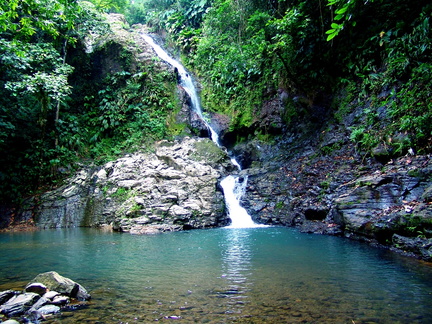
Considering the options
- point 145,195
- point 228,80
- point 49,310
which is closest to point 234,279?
point 49,310

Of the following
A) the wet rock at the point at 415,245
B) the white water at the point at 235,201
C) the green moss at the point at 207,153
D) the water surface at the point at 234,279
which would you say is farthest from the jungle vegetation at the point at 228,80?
the water surface at the point at 234,279

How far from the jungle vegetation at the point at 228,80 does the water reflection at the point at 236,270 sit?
572cm

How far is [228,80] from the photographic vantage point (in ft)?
56.1

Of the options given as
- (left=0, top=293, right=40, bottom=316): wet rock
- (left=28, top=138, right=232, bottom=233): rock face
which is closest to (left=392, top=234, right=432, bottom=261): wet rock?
(left=28, top=138, right=232, bottom=233): rock face

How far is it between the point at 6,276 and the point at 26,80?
31.7 feet

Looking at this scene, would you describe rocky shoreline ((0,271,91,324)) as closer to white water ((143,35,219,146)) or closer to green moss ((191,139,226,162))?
green moss ((191,139,226,162))

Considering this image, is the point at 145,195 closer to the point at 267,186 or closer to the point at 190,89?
the point at 267,186

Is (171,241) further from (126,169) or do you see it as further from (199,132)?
(199,132)

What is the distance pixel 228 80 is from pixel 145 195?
29.3 ft

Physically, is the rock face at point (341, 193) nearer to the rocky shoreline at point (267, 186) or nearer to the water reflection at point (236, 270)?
the rocky shoreline at point (267, 186)

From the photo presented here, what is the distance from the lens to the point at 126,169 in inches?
526

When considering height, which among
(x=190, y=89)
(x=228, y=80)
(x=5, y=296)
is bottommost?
(x=5, y=296)

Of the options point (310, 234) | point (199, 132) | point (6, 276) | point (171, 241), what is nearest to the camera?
point (6, 276)

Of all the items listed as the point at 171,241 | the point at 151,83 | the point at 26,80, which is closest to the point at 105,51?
the point at 151,83
